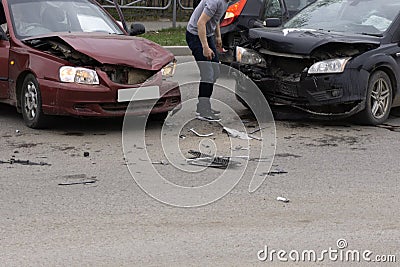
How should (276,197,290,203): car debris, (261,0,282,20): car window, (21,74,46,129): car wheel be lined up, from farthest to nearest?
1. (261,0,282,20): car window
2. (21,74,46,129): car wheel
3. (276,197,290,203): car debris

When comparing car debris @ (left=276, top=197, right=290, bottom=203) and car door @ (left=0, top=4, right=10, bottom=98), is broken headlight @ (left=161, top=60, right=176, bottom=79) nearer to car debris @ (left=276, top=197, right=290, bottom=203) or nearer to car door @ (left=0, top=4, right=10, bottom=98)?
car door @ (left=0, top=4, right=10, bottom=98)

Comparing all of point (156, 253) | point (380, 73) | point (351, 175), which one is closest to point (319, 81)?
point (380, 73)

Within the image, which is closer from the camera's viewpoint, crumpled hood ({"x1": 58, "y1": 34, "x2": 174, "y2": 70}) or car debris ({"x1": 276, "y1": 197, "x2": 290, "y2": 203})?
car debris ({"x1": 276, "y1": 197, "x2": 290, "y2": 203})

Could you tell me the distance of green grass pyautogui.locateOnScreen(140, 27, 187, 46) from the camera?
18469 millimetres

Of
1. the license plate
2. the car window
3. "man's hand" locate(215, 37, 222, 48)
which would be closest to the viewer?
the license plate

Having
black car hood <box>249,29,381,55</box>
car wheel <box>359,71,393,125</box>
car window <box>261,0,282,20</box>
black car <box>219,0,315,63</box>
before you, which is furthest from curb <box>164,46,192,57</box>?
car wheel <box>359,71,393,125</box>

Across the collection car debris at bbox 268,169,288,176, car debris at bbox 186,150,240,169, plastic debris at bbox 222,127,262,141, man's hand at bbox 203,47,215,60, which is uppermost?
man's hand at bbox 203,47,215,60

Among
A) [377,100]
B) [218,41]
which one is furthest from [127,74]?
[377,100]

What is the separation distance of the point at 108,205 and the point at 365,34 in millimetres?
4821

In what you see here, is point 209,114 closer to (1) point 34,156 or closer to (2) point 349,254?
(1) point 34,156

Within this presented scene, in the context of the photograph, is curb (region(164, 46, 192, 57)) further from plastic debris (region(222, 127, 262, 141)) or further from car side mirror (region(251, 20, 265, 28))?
plastic debris (region(222, 127, 262, 141))

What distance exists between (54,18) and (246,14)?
4356mm

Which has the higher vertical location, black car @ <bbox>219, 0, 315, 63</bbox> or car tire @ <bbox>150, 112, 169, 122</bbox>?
black car @ <bbox>219, 0, 315, 63</bbox>

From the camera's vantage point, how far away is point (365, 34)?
10.2 m
